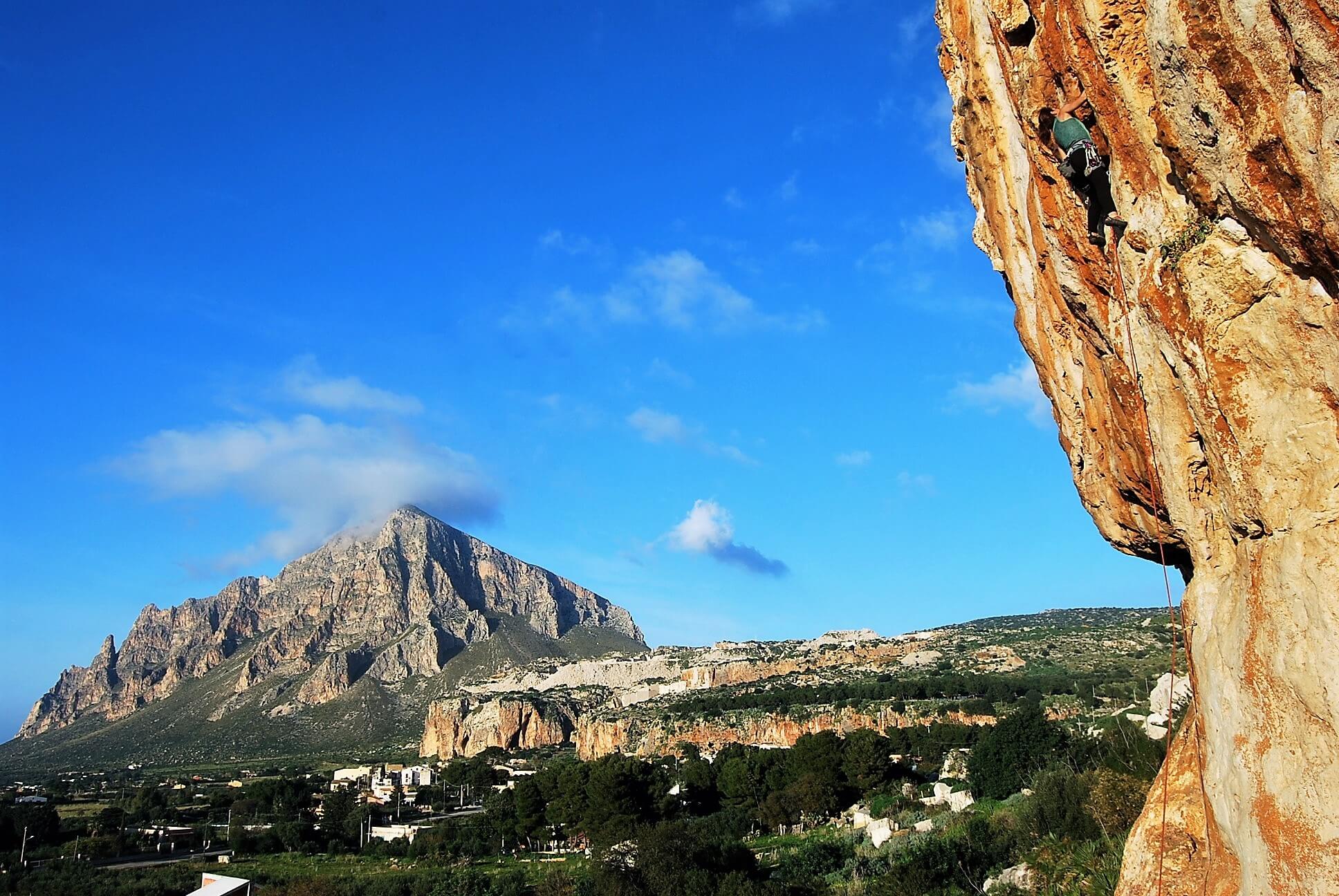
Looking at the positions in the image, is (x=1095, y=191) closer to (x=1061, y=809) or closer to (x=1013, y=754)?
(x=1061, y=809)

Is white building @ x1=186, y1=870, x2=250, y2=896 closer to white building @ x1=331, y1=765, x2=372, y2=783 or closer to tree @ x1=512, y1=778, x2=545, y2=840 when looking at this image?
tree @ x1=512, y1=778, x2=545, y2=840

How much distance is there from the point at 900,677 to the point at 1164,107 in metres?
104

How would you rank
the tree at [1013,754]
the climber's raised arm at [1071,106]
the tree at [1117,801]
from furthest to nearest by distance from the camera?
the tree at [1013,754] → the tree at [1117,801] → the climber's raised arm at [1071,106]

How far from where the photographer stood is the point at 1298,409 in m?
6.38

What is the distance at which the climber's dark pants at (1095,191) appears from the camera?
27.3ft

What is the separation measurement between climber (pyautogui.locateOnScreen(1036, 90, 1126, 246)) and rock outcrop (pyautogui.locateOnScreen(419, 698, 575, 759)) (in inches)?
4804

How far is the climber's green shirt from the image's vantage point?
8.19m

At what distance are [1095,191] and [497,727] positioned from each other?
122 meters

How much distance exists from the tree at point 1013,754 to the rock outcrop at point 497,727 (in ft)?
269

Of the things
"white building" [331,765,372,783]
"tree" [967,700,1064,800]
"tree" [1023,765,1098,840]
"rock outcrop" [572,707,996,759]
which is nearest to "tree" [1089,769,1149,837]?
"tree" [1023,765,1098,840]

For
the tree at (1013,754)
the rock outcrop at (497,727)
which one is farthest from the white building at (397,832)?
the rock outcrop at (497,727)

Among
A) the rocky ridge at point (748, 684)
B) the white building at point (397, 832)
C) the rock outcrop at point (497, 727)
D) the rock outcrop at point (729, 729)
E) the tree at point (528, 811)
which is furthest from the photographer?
the rock outcrop at point (497, 727)

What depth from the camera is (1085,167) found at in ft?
27.0

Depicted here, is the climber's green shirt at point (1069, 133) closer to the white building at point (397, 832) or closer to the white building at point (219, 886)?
the white building at point (219, 886)
